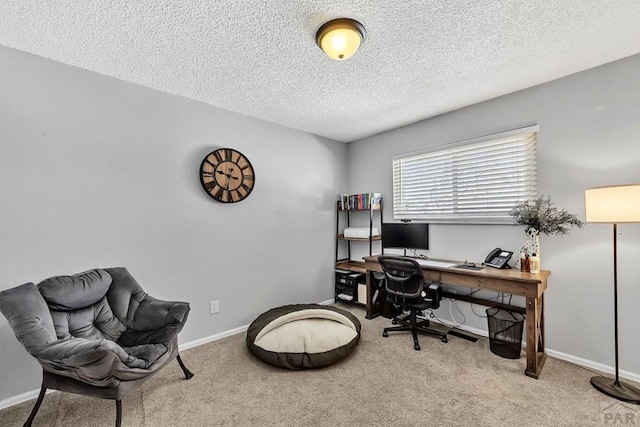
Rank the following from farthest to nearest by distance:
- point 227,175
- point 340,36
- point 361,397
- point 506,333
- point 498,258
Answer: point 227,175
point 498,258
point 506,333
point 361,397
point 340,36

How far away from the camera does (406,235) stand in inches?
131

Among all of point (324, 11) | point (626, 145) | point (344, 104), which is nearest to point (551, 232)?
A: point (626, 145)

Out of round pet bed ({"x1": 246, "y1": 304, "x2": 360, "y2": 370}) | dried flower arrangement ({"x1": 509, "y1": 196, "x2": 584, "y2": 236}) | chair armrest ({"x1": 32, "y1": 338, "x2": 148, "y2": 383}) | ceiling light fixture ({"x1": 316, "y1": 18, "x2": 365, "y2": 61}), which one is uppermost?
ceiling light fixture ({"x1": 316, "y1": 18, "x2": 365, "y2": 61})

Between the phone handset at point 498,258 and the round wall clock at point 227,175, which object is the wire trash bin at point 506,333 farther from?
the round wall clock at point 227,175

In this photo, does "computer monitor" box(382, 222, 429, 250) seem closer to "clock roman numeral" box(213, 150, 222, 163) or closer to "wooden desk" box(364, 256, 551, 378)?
"wooden desk" box(364, 256, 551, 378)

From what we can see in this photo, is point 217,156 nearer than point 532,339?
No

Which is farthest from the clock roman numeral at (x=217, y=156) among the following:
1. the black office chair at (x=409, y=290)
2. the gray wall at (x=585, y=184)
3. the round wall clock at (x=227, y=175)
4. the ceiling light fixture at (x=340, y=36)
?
the gray wall at (x=585, y=184)

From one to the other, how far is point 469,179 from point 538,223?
0.87m

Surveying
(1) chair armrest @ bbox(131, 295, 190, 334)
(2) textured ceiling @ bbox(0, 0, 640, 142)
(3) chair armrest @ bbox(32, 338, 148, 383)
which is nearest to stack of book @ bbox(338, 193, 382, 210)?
(2) textured ceiling @ bbox(0, 0, 640, 142)

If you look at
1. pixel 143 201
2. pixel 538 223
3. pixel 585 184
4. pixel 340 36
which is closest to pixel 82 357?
pixel 143 201

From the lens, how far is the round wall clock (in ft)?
9.27

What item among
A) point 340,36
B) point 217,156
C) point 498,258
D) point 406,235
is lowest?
point 498,258

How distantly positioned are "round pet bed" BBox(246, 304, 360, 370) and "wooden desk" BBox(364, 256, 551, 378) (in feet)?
3.36

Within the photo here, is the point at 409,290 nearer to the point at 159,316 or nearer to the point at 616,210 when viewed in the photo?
the point at 616,210
